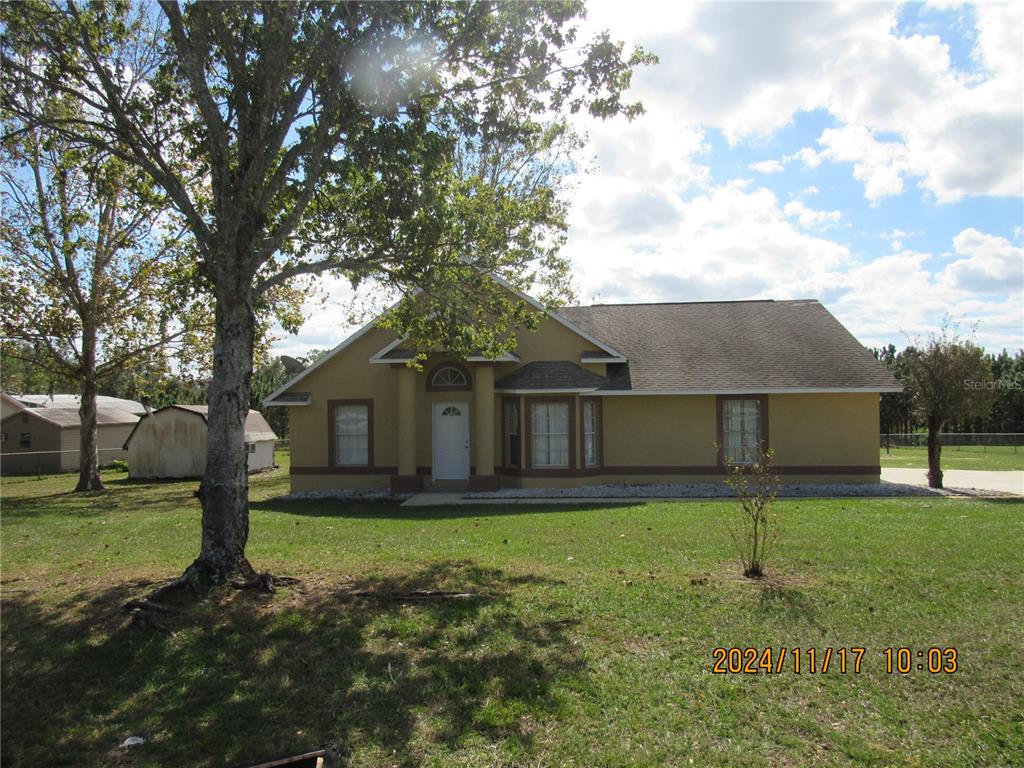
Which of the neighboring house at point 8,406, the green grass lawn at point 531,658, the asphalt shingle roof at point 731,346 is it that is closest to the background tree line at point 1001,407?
the asphalt shingle roof at point 731,346

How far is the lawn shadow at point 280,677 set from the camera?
4668 millimetres

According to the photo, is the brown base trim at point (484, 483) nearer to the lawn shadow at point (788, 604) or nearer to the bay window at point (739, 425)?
the bay window at point (739, 425)

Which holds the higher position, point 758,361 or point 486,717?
point 758,361

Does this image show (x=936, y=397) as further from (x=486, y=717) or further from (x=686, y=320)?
(x=486, y=717)

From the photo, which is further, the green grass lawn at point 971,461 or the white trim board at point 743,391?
the green grass lawn at point 971,461

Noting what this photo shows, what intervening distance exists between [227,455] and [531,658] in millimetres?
4330

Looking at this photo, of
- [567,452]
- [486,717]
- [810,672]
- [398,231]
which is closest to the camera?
[486,717]

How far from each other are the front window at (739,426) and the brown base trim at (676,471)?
0.63 metres

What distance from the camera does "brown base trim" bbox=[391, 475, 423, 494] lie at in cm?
1931

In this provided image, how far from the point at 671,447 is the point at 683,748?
620 inches

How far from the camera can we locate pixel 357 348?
67.4 feet

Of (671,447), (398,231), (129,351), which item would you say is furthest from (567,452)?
(129,351)

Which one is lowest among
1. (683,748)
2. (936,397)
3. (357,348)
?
(683,748)

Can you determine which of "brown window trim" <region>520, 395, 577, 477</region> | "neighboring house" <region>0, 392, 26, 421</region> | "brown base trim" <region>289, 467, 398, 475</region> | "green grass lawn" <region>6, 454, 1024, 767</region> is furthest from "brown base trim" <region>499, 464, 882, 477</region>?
"neighboring house" <region>0, 392, 26, 421</region>
